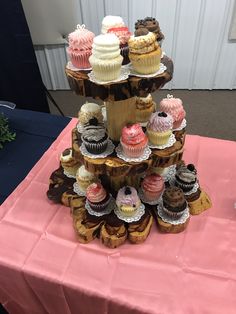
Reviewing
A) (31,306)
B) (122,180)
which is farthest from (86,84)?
(31,306)

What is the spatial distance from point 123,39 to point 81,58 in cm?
12

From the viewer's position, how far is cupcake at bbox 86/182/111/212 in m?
0.94

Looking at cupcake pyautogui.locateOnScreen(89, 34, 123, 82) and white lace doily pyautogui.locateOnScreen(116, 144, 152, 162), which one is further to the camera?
white lace doily pyautogui.locateOnScreen(116, 144, 152, 162)

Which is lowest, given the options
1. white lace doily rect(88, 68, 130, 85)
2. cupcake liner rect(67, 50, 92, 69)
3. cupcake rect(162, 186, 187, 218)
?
cupcake rect(162, 186, 187, 218)

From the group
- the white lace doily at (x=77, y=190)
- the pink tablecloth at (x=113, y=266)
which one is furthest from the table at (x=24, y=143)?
the white lace doily at (x=77, y=190)

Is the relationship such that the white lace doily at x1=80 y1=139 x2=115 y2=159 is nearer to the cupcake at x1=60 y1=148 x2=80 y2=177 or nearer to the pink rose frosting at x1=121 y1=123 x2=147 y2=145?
the pink rose frosting at x1=121 y1=123 x2=147 y2=145

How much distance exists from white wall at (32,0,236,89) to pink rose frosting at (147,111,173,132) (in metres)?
1.73

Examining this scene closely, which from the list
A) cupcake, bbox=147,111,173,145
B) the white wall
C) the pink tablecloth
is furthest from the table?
the white wall

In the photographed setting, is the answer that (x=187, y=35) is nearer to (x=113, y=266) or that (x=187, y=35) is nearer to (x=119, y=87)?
(x=119, y=87)

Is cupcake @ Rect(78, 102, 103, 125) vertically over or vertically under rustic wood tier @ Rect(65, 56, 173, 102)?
under

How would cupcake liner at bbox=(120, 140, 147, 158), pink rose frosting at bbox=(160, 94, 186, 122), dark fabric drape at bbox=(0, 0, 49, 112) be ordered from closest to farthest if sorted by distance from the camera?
cupcake liner at bbox=(120, 140, 147, 158)
pink rose frosting at bbox=(160, 94, 186, 122)
dark fabric drape at bbox=(0, 0, 49, 112)

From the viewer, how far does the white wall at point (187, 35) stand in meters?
2.28

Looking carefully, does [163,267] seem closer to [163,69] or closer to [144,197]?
[144,197]

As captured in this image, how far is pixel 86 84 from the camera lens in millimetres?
759
